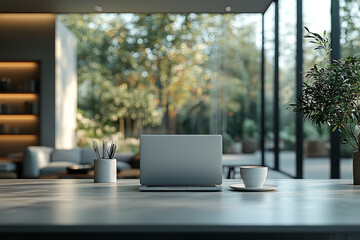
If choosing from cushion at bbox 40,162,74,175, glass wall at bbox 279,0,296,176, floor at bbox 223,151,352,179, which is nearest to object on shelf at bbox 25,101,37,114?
cushion at bbox 40,162,74,175

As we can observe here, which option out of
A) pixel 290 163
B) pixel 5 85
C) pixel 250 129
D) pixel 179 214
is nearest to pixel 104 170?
pixel 179 214

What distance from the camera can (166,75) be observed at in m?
9.67

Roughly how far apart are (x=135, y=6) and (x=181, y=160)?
4.86 meters

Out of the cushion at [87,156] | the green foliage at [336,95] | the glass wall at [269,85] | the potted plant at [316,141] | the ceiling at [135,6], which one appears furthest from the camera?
the glass wall at [269,85]

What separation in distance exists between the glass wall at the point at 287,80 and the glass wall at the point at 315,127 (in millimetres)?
234

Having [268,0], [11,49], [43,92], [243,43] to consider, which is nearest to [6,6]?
[11,49]

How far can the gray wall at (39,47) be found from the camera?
7090 millimetres

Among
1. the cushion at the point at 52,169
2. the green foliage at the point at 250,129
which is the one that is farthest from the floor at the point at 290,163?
the cushion at the point at 52,169

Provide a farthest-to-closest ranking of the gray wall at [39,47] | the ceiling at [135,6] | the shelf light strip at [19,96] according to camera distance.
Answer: the shelf light strip at [19,96]
the gray wall at [39,47]
the ceiling at [135,6]

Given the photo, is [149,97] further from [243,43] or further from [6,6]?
[6,6]

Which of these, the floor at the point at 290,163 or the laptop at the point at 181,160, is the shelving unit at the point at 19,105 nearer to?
the floor at the point at 290,163

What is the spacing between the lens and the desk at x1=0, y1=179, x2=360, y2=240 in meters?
1.11

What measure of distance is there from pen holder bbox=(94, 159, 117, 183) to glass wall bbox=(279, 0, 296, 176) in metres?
3.64

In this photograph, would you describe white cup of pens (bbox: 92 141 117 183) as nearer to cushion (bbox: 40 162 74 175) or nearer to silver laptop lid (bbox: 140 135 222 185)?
silver laptop lid (bbox: 140 135 222 185)
